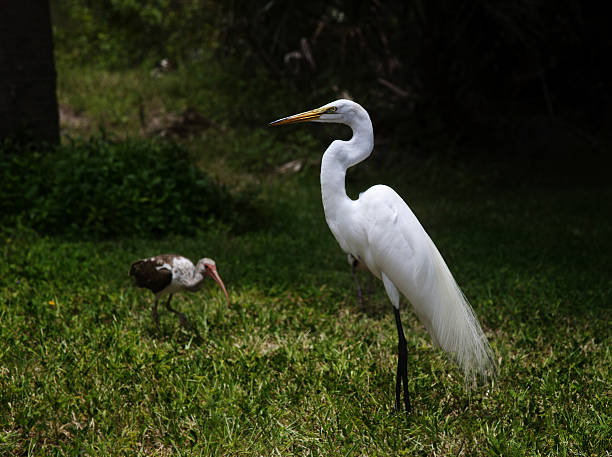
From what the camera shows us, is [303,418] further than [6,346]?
No

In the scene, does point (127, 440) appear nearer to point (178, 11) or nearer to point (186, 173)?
point (186, 173)

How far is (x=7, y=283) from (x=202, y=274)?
1.51 metres

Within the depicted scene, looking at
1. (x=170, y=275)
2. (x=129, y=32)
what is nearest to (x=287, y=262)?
(x=170, y=275)

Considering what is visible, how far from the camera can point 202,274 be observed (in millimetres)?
3699

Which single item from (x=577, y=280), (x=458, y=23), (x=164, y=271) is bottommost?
(x=577, y=280)

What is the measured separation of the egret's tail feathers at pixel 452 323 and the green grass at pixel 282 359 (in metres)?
0.27

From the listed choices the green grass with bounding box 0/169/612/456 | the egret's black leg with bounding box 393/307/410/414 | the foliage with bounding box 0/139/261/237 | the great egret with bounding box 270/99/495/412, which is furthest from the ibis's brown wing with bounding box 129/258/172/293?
the foliage with bounding box 0/139/261/237

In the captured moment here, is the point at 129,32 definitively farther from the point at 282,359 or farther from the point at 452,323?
the point at 452,323

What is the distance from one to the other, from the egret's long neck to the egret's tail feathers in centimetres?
51

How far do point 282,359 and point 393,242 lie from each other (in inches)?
39.4

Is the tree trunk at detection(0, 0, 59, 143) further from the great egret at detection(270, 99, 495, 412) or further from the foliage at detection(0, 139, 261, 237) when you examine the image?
the great egret at detection(270, 99, 495, 412)

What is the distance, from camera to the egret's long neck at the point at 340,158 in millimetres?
2808

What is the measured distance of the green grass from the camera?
270 centimetres

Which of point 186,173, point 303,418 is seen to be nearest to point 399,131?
point 186,173
